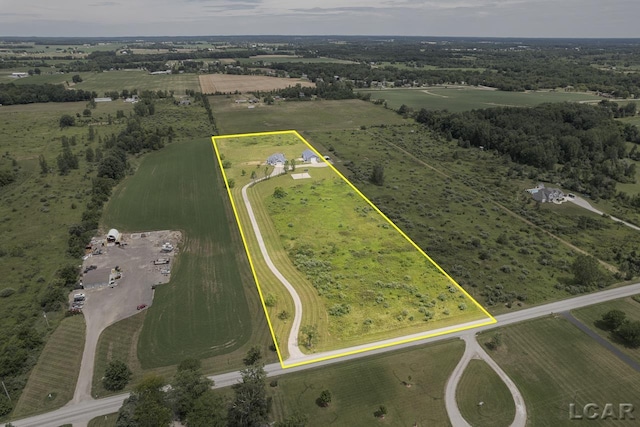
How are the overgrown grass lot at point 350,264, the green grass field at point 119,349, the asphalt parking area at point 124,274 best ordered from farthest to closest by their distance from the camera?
1. the asphalt parking area at point 124,274
2. the overgrown grass lot at point 350,264
3. the green grass field at point 119,349

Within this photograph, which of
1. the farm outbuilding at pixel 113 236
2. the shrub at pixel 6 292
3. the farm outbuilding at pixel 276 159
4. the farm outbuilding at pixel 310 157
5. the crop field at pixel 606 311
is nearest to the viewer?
the crop field at pixel 606 311

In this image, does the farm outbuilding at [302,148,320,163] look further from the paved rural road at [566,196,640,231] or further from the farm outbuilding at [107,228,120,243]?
the paved rural road at [566,196,640,231]

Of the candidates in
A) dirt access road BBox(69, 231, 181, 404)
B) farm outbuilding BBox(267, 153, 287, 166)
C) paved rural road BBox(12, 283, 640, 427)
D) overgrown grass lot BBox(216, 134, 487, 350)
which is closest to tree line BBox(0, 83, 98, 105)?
farm outbuilding BBox(267, 153, 287, 166)

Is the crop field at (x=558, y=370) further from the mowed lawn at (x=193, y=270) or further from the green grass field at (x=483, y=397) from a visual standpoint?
the mowed lawn at (x=193, y=270)

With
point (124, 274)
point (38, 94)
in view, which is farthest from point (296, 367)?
point (38, 94)

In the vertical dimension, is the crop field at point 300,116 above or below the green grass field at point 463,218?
above

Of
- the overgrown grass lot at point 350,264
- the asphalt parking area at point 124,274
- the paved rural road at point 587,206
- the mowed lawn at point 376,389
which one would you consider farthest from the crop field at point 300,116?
the mowed lawn at point 376,389
